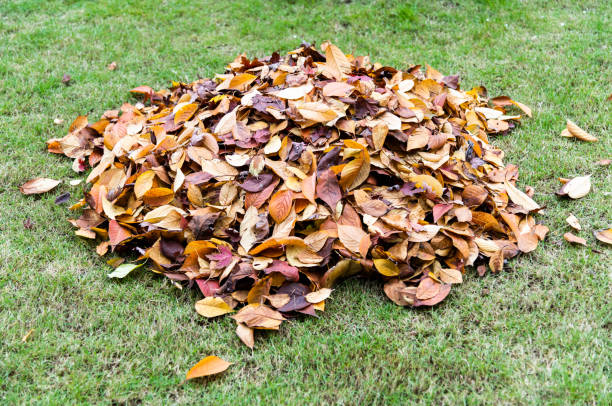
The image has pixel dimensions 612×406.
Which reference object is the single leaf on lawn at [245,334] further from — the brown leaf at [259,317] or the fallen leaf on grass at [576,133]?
the fallen leaf on grass at [576,133]

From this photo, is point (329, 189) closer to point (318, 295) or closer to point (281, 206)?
point (281, 206)

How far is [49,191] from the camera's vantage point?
2.85 metres

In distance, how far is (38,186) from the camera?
2.84m

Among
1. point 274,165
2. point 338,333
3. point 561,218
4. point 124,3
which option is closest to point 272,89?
point 274,165

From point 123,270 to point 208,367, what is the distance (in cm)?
74

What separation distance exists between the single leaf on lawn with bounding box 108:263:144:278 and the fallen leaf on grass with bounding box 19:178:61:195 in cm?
90

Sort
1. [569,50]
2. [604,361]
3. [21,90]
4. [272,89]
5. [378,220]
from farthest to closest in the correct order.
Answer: [569,50] → [21,90] → [272,89] → [378,220] → [604,361]

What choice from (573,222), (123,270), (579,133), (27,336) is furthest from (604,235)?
(27,336)

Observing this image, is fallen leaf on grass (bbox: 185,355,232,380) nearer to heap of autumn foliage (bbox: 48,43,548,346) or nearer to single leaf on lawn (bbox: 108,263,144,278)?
heap of autumn foliage (bbox: 48,43,548,346)

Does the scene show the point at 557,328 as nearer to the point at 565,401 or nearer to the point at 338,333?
the point at 565,401

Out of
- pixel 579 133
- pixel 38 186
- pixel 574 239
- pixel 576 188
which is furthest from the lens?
pixel 579 133

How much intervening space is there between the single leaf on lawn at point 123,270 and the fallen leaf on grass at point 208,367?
674mm

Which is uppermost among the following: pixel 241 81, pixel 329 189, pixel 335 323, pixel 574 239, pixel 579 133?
pixel 241 81

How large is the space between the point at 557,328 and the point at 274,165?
1.45m
